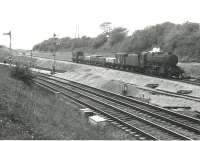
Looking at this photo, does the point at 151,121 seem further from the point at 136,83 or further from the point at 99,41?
the point at 99,41

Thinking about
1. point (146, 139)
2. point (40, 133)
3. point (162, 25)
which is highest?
point (162, 25)

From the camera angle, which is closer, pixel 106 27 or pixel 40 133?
pixel 40 133

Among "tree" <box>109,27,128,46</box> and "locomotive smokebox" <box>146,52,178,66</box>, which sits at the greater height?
"tree" <box>109,27,128,46</box>

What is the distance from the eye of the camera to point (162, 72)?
32.8 metres

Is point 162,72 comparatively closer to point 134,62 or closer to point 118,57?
point 134,62

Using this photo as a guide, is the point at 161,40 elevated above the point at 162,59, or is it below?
above

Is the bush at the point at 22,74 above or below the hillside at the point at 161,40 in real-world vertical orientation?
below

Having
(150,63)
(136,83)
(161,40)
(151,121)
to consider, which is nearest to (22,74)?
(151,121)

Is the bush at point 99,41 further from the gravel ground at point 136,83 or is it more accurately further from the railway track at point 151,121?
the railway track at point 151,121

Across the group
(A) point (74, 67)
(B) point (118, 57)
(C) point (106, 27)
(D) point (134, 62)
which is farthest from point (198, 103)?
(C) point (106, 27)

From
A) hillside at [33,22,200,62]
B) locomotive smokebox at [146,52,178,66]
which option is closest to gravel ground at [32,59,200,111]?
locomotive smokebox at [146,52,178,66]

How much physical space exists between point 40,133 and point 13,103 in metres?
3.42

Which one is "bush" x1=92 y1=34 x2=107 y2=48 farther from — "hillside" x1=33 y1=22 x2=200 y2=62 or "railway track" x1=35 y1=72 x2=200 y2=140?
"railway track" x1=35 y1=72 x2=200 y2=140

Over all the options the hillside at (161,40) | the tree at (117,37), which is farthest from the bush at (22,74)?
the tree at (117,37)
